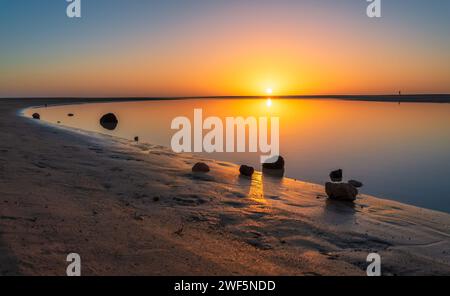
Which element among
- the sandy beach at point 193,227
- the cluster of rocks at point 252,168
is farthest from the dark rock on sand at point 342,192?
the cluster of rocks at point 252,168

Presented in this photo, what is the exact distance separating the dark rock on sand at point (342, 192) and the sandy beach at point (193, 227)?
0.20 m

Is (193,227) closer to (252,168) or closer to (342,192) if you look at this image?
(342,192)

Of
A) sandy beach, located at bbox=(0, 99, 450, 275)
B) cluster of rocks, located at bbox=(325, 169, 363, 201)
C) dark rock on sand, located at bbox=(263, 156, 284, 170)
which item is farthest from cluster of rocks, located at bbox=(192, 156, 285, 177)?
cluster of rocks, located at bbox=(325, 169, 363, 201)

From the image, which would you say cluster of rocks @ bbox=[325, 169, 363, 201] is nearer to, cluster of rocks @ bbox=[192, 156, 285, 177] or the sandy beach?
the sandy beach

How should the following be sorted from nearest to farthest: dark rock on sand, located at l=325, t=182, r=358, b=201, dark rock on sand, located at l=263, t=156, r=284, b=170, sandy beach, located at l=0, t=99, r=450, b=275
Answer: sandy beach, located at l=0, t=99, r=450, b=275, dark rock on sand, located at l=325, t=182, r=358, b=201, dark rock on sand, located at l=263, t=156, r=284, b=170

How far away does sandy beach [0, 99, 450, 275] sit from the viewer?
373 cm

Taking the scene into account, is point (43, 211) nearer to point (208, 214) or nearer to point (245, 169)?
point (208, 214)

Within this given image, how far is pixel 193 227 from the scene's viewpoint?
4.96 metres

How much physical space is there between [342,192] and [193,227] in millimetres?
3666

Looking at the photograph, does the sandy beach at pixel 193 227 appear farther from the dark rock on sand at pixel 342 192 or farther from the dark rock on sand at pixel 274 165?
the dark rock on sand at pixel 274 165

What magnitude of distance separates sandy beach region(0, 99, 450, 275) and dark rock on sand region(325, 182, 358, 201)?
20 cm

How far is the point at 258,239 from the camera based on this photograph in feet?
15.3

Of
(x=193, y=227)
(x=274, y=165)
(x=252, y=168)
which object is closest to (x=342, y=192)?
(x=252, y=168)
